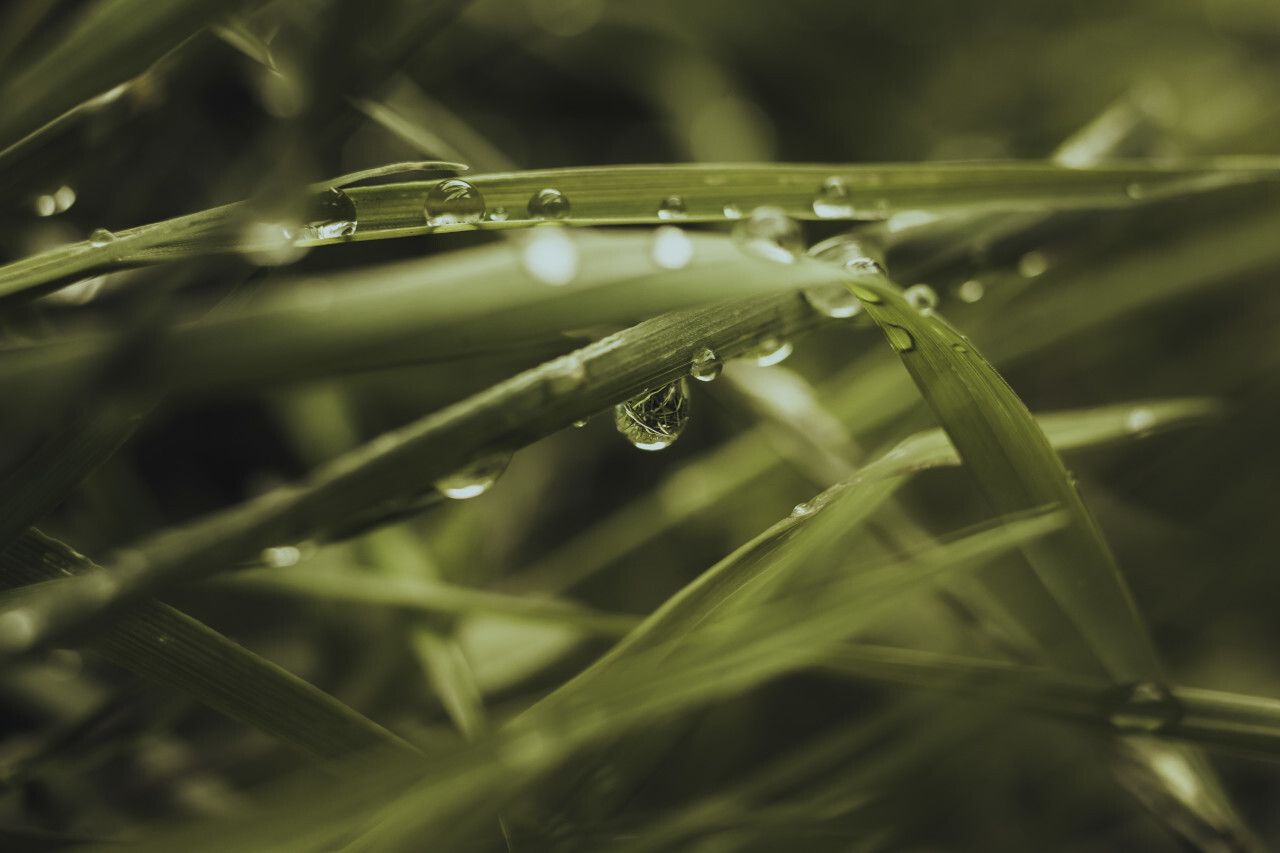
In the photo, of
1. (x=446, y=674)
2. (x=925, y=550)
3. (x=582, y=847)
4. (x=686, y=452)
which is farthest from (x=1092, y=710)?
(x=686, y=452)

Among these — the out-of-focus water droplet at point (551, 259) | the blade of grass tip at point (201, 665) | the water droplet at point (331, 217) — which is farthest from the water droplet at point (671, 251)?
the blade of grass tip at point (201, 665)

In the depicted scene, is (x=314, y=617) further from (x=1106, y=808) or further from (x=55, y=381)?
(x=1106, y=808)

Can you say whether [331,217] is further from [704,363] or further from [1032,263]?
[1032,263]

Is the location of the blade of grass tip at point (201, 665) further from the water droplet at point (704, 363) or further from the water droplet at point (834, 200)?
the water droplet at point (834, 200)

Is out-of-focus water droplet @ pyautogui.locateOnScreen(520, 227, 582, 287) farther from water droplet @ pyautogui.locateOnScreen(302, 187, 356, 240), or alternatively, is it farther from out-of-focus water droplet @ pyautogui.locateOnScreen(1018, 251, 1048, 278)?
out-of-focus water droplet @ pyautogui.locateOnScreen(1018, 251, 1048, 278)

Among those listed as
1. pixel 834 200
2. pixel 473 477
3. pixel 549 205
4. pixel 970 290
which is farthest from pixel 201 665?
pixel 970 290

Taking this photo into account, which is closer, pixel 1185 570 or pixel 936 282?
pixel 936 282

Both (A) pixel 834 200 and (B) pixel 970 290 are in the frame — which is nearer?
(A) pixel 834 200
